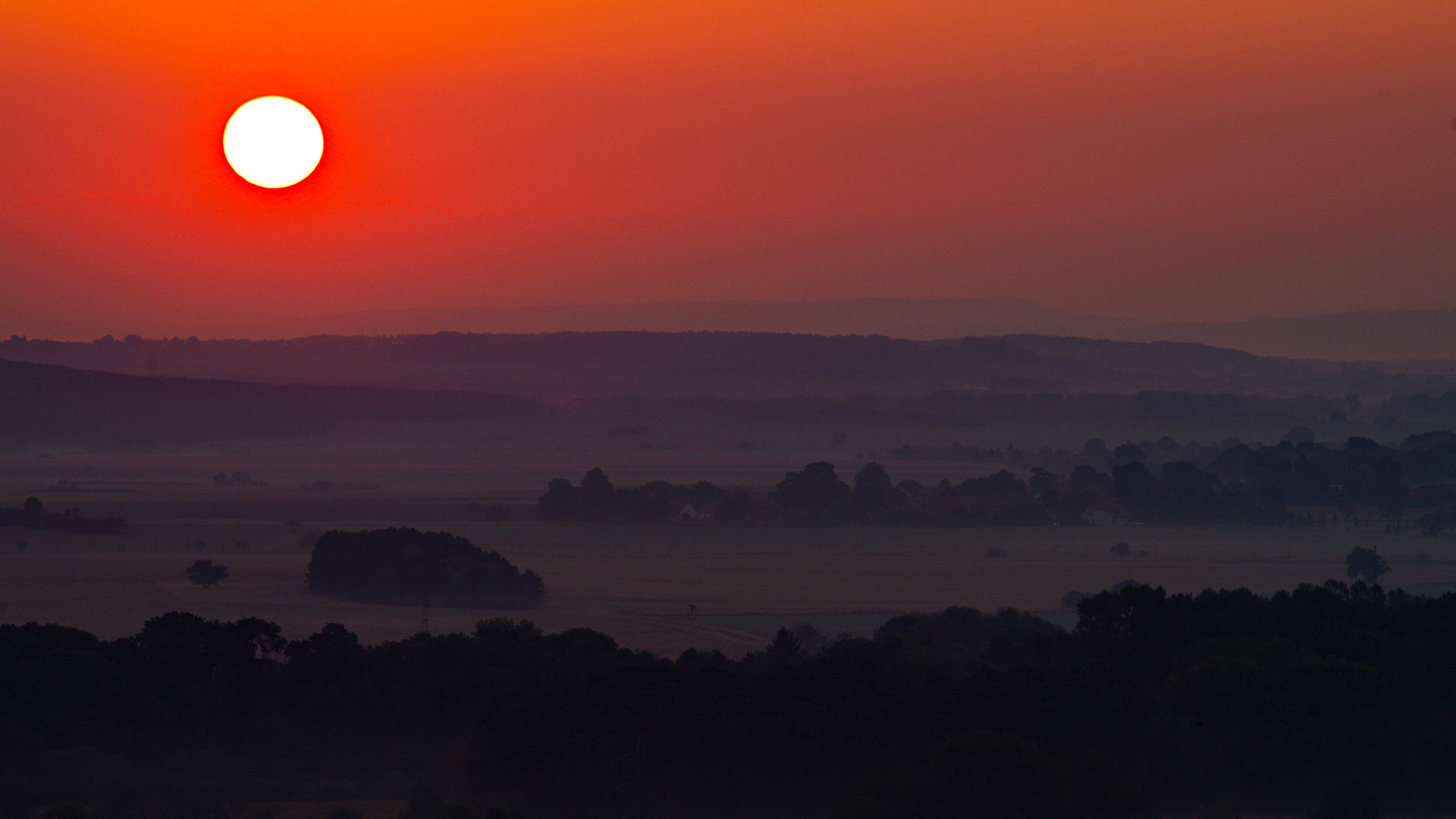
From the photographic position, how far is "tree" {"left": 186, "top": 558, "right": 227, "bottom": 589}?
53.4m

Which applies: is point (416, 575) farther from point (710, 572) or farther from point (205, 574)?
point (710, 572)

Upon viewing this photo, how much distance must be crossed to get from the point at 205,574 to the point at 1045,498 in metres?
49.3

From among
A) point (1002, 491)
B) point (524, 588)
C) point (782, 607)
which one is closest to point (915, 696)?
point (782, 607)

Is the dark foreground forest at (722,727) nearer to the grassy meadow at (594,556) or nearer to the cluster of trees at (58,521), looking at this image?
the grassy meadow at (594,556)

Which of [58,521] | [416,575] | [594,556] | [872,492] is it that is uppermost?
[872,492]

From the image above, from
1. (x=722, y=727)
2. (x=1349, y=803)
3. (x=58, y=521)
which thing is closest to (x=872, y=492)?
(x=58, y=521)

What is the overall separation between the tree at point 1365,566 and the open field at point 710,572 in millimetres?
578

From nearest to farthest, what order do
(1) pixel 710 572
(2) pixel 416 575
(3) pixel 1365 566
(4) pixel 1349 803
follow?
(4) pixel 1349 803 → (2) pixel 416 575 → (1) pixel 710 572 → (3) pixel 1365 566

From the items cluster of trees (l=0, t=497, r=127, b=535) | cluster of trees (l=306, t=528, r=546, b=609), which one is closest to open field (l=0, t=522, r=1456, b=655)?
cluster of trees (l=306, t=528, r=546, b=609)

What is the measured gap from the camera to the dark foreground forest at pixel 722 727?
23219mm

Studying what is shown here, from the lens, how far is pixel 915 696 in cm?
2594

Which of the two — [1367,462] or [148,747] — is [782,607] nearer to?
[148,747]

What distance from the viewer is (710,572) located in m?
60.0

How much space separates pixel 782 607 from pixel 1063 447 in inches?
4599
